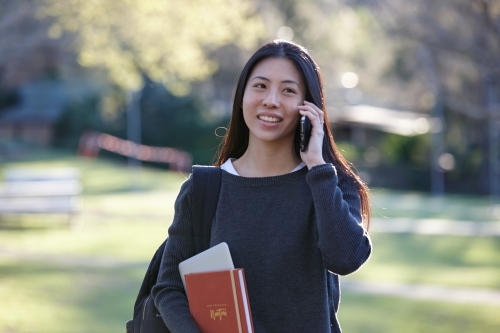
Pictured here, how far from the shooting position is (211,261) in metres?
2.74

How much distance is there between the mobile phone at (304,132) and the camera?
286 centimetres

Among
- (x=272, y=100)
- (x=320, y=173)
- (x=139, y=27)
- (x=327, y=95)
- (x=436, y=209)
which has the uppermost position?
(x=327, y=95)

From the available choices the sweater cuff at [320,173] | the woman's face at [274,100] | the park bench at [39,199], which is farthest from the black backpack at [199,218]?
the park bench at [39,199]

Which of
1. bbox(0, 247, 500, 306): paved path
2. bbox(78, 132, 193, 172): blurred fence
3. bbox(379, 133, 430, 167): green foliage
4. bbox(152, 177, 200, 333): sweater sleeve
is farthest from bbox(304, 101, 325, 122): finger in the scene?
bbox(379, 133, 430, 167): green foliage

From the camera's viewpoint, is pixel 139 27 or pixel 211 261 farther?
pixel 139 27

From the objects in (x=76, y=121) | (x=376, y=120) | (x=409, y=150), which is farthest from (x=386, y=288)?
(x=376, y=120)

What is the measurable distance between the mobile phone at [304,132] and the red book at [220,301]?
492 millimetres

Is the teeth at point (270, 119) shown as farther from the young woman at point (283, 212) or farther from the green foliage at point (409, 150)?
the green foliage at point (409, 150)

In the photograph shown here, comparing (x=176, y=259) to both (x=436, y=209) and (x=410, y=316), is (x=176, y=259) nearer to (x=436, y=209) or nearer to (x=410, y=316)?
(x=410, y=316)

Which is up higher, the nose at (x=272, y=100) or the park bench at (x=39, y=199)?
the park bench at (x=39, y=199)

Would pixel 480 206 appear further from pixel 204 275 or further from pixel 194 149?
pixel 204 275

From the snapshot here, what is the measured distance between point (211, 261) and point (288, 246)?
26 centimetres

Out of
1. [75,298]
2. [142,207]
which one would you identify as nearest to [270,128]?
[75,298]

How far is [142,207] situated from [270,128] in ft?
68.3
